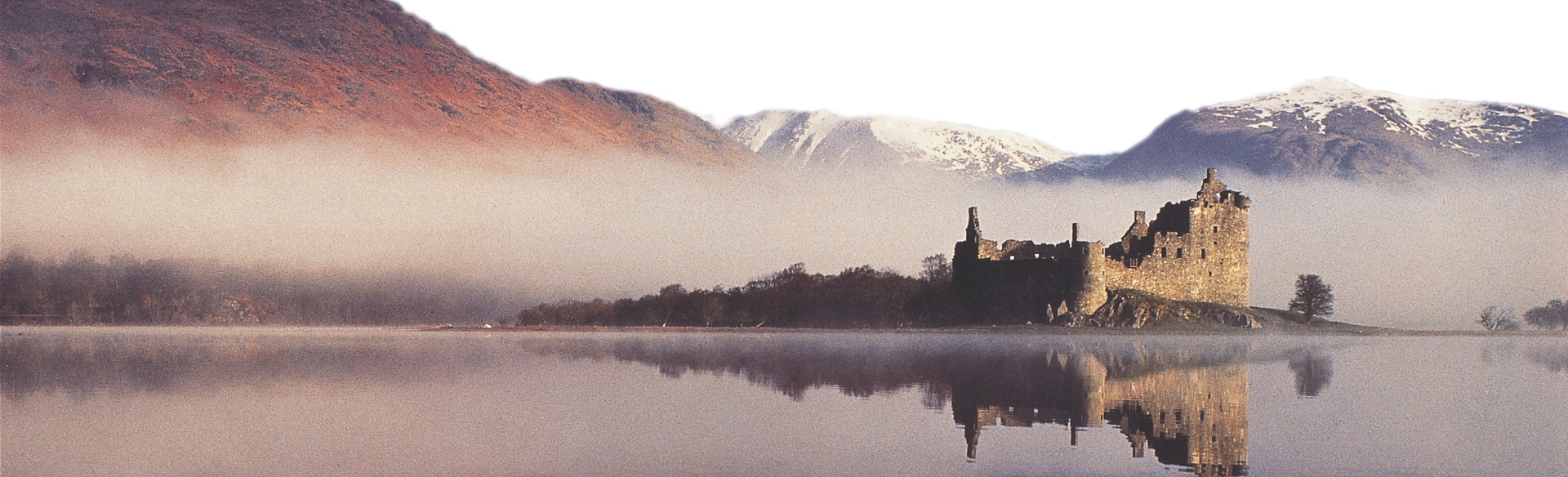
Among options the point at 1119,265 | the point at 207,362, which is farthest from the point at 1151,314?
the point at 207,362

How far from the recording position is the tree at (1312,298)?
293 ft

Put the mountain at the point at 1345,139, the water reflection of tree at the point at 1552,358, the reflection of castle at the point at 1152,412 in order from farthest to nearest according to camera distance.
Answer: the mountain at the point at 1345,139 < the water reflection of tree at the point at 1552,358 < the reflection of castle at the point at 1152,412

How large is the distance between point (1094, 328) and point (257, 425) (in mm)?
56732

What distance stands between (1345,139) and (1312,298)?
8252 cm

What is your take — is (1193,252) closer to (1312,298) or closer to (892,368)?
(1312,298)

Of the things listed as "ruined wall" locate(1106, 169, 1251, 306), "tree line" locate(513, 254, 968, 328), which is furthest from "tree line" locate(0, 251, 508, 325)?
"ruined wall" locate(1106, 169, 1251, 306)

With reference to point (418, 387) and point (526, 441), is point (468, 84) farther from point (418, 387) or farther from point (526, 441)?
point (526, 441)

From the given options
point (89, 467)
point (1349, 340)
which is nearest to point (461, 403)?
point (89, 467)

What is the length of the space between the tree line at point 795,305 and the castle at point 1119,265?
3.42 m

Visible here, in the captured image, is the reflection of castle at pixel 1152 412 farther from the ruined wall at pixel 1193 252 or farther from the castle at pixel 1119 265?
the ruined wall at pixel 1193 252

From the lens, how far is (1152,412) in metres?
29.7

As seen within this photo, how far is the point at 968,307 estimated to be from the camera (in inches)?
3361

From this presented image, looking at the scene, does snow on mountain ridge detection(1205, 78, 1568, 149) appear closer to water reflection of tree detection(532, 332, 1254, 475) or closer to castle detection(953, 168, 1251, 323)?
castle detection(953, 168, 1251, 323)

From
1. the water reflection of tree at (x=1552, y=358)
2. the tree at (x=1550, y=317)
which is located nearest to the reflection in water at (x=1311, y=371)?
the water reflection of tree at (x=1552, y=358)
